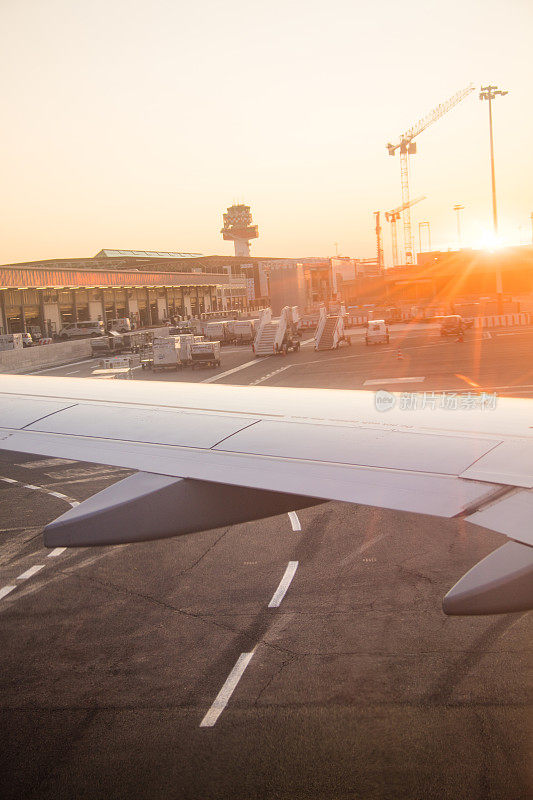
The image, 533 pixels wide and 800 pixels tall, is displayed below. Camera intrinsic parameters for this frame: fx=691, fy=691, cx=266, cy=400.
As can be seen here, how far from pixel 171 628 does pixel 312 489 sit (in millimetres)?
5586

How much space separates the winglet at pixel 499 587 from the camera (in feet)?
14.8

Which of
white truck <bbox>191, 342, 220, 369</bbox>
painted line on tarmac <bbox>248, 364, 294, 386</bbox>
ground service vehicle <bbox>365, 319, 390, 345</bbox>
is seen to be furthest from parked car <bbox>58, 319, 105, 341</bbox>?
painted line on tarmac <bbox>248, 364, 294, 386</bbox>

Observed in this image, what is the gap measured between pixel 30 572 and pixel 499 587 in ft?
32.4

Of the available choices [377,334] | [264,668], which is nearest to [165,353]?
[377,334]

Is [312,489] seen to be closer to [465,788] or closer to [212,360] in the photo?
[465,788]

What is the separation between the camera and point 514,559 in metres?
4.68

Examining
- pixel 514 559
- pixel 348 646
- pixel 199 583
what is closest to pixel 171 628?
pixel 199 583

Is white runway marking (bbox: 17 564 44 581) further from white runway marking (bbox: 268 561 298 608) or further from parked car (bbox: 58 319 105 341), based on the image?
parked car (bbox: 58 319 105 341)

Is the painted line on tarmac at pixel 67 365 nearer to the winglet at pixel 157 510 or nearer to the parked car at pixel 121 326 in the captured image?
the parked car at pixel 121 326

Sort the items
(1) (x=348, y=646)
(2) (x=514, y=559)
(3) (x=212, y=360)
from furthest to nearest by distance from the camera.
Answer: (3) (x=212, y=360) < (1) (x=348, y=646) < (2) (x=514, y=559)

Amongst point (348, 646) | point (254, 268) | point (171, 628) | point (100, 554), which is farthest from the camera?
point (254, 268)

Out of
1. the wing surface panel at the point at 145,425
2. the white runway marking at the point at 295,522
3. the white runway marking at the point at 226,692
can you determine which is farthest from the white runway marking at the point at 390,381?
the wing surface panel at the point at 145,425

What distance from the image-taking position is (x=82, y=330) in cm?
8769

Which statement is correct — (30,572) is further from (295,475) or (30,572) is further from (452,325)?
(452,325)
